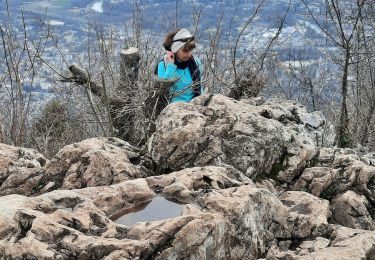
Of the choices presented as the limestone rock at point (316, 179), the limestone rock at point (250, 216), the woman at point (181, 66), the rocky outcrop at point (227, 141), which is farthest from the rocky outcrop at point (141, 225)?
the woman at point (181, 66)

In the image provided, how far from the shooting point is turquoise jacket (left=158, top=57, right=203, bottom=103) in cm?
778

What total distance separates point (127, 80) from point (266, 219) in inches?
189

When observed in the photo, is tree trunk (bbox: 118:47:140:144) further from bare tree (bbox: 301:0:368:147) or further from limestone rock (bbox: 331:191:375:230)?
limestone rock (bbox: 331:191:375:230)

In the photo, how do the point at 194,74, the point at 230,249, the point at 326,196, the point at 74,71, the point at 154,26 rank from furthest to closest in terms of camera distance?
the point at 154,26 → the point at 74,71 → the point at 194,74 → the point at 326,196 → the point at 230,249

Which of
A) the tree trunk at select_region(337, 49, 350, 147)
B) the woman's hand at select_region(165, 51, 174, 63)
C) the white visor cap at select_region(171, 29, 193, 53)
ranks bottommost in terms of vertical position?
the tree trunk at select_region(337, 49, 350, 147)

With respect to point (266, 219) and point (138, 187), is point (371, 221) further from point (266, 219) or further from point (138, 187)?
point (138, 187)

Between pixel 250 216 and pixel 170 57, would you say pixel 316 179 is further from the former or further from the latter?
pixel 170 57

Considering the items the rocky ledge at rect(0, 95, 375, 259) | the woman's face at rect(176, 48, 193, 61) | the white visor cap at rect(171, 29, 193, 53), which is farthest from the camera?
the woman's face at rect(176, 48, 193, 61)

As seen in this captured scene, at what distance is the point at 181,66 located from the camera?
25.8 feet

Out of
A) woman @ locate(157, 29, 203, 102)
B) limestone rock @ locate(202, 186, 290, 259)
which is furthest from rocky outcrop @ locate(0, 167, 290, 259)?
woman @ locate(157, 29, 203, 102)

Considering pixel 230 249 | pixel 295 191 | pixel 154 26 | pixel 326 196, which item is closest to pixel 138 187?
pixel 230 249

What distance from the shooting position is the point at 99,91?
8.79 m

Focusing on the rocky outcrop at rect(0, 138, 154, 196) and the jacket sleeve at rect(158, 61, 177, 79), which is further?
the jacket sleeve at rect(158, 61, 177, 79)

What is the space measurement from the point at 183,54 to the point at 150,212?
389 centimetres
